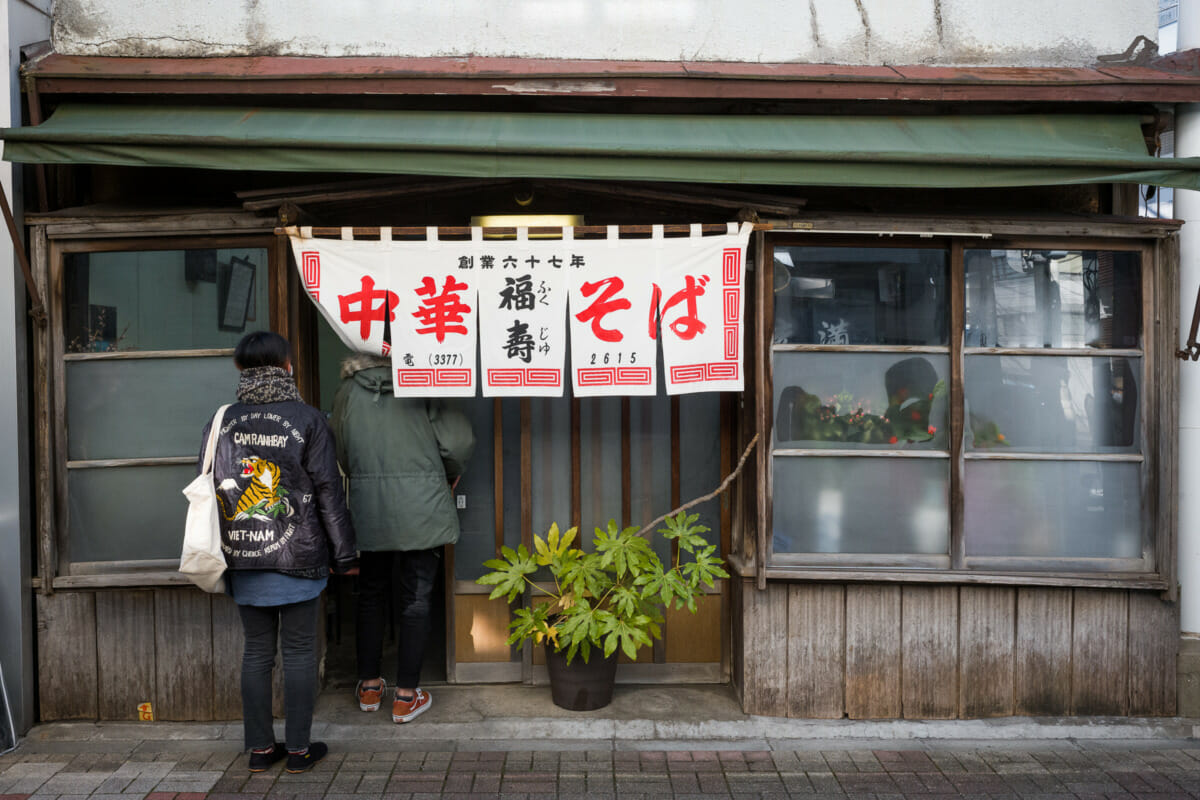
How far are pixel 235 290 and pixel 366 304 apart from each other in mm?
978

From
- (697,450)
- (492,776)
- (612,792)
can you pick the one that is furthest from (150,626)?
(697,450)

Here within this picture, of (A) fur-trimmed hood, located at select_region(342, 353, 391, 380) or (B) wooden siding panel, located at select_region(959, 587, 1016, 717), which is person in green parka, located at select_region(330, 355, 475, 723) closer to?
(A) fur-trimmed hood, located at select_region(342, 353, 391, 380)

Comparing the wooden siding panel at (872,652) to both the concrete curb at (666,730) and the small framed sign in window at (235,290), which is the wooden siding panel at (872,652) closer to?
the concrete curb at (666,730)

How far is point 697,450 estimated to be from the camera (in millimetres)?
5906

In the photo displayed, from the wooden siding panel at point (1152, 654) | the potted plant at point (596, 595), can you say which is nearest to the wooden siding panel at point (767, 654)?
the potted plant at point (596, 595)

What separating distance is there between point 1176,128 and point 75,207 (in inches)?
289

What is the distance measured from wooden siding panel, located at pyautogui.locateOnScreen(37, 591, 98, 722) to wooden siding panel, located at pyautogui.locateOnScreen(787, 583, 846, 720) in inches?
180

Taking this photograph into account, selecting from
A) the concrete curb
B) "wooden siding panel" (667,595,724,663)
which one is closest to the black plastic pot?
the concrete curb

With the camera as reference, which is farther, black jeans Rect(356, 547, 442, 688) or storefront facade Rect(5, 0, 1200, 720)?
black jeans Rect(356, 547, 442, 688)

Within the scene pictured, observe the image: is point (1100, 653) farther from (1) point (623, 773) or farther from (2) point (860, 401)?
(1) point (623, 773)

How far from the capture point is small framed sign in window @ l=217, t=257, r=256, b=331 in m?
5.29

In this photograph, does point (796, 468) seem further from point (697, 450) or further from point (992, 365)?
point (992, 365)

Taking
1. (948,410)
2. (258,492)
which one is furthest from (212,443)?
(948,410)

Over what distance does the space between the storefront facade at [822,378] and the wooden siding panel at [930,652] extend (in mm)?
19
